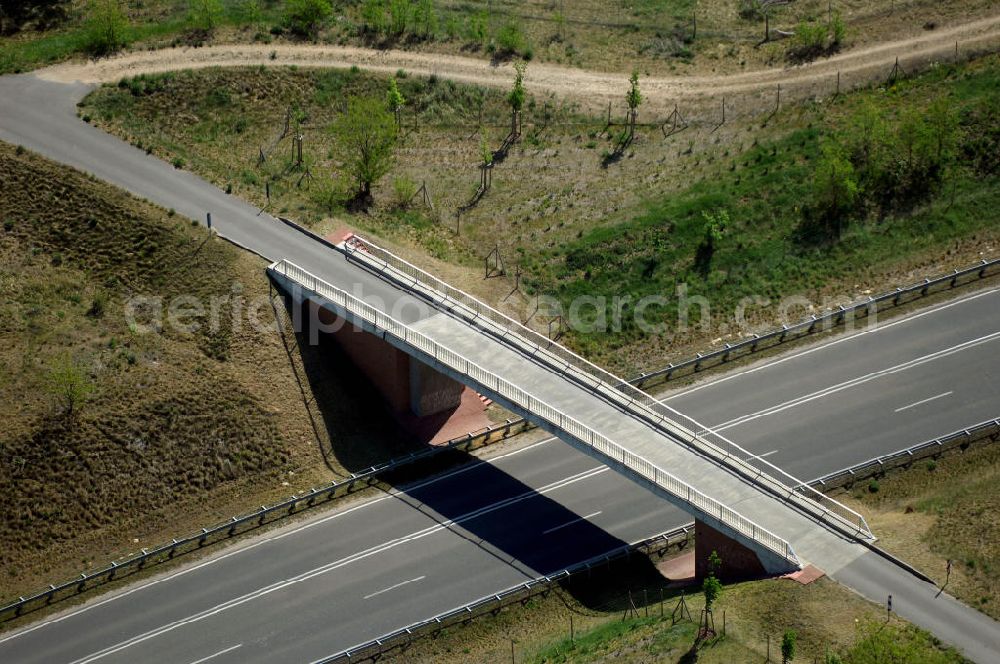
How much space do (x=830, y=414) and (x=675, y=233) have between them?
46.3 ft

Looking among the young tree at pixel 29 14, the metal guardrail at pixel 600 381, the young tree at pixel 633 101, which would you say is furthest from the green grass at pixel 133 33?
the young tree at pixel 633 101

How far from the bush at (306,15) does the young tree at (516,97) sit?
1204 centimetres

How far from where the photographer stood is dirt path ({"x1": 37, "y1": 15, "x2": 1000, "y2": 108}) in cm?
8831

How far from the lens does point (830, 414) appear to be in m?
71.9

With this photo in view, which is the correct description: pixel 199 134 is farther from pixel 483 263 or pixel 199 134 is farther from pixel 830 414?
pixel 830 414

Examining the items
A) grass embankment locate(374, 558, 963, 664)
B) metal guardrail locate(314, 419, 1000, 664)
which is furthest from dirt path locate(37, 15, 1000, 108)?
grass embankment locate(374, 558, 963, 664)

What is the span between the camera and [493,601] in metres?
63.7

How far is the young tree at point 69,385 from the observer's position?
6781cm

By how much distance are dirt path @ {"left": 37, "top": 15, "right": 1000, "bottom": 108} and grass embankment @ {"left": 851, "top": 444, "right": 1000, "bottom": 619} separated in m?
28.3

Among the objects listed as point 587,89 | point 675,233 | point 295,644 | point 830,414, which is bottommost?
point 295,644

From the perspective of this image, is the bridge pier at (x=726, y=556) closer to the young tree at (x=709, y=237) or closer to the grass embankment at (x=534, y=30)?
the young tree at (x=709, y=237)

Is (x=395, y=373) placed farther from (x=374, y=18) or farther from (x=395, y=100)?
(x=374, y=18)

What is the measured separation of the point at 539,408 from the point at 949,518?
58.1ft

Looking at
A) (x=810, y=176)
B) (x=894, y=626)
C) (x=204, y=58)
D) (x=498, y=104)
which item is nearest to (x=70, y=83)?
(x=204, y=58)
